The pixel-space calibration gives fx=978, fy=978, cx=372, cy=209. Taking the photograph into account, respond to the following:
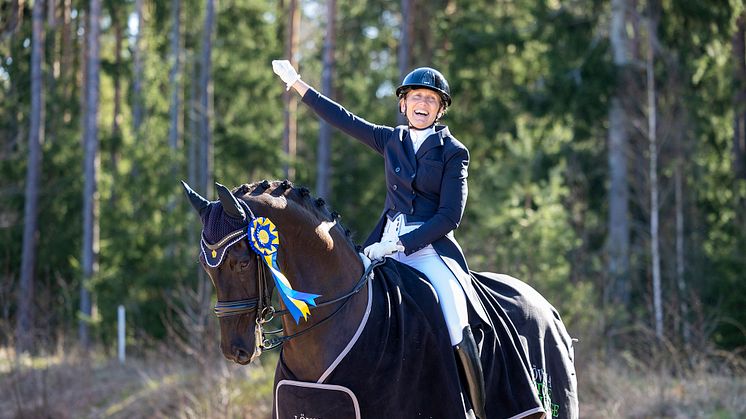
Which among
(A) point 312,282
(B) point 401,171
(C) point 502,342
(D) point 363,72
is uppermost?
(D) point 363,72

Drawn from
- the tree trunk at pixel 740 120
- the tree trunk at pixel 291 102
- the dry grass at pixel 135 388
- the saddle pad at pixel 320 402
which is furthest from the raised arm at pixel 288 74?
the tree trunk at pixel 291 102

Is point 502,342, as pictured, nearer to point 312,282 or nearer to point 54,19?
point 312,282

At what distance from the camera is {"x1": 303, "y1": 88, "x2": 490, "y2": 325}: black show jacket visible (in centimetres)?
547

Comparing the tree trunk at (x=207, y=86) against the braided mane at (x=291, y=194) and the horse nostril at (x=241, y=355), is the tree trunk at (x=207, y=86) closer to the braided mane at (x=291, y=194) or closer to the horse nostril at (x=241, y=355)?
the braided mane at (x=291, y=194)

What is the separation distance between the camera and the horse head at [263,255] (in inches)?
182

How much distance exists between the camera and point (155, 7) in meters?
26.2

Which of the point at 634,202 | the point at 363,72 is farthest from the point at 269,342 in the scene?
the point at 363,72

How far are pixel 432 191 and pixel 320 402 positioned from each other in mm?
1459

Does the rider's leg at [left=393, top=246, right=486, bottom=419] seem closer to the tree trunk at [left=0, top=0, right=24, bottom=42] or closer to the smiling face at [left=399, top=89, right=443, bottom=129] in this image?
the smiling face at [left=399, top=89, right=443, bottom=129]

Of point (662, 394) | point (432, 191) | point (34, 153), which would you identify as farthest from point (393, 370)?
point (34, 153)

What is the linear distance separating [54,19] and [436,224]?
842 inches

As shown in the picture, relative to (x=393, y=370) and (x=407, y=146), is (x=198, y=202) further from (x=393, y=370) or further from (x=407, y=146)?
(x=407, y=146)

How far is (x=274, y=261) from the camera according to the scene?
4797 mm

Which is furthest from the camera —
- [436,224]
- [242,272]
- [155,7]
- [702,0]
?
[155,7]
